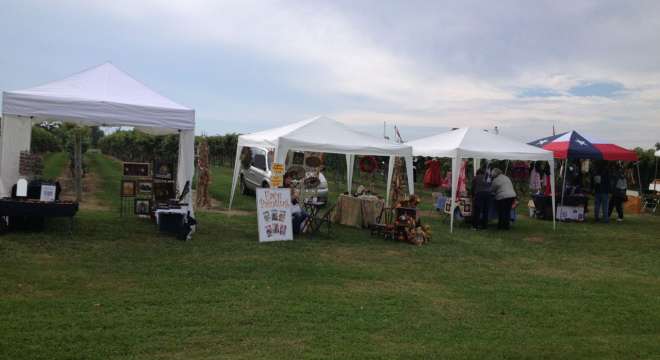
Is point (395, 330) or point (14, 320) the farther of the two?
point (395, 330)

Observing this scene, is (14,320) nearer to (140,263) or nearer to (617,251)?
(140,263)

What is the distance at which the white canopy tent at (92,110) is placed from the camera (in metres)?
8.59

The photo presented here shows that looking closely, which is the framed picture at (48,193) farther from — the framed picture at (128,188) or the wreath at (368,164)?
the wreath at (368,164)

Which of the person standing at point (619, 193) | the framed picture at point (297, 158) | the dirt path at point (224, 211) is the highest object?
the framed picture at point (297, 158)

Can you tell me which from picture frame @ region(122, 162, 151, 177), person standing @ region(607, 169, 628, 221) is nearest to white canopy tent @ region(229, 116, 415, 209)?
picture frame @ region(122, 162, 151, 177)

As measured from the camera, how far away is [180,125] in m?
9.58

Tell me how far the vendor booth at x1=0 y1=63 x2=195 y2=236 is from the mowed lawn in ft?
5.00

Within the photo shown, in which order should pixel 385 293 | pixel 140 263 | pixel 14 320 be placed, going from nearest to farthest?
1. pixel 14 320
2. pixel 385 293
3. pixel 140 263

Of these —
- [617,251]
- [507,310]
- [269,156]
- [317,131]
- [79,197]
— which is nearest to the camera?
[507,310]

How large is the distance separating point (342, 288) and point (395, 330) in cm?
151

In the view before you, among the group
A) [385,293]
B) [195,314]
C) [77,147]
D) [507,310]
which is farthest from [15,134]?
[507,310]

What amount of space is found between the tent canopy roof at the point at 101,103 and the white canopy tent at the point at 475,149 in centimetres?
544

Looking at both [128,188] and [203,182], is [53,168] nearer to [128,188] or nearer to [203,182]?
[203,182]

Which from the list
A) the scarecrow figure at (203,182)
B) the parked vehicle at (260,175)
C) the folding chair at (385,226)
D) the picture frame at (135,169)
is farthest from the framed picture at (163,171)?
the folding chair at (385,226)
